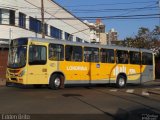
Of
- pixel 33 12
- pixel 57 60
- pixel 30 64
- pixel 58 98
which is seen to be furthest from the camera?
pixel 33 12

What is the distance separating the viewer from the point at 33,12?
159 ft

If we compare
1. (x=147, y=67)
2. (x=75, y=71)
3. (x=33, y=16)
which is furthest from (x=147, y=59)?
(x=33, y=16)

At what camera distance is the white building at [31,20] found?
1624 inches

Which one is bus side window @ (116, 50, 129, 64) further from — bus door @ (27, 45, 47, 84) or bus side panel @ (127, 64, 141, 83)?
bus door @ (27, 45, 47, 84)

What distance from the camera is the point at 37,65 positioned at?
2475 cm

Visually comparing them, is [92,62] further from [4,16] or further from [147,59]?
[4,16]

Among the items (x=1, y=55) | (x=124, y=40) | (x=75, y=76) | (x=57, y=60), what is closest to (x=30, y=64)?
(x=57, y=60)

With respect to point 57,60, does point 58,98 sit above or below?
below

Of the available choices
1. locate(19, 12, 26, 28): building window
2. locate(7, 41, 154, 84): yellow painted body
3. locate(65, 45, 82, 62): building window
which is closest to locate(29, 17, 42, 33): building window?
locate(19, 12, 26, 28): building window

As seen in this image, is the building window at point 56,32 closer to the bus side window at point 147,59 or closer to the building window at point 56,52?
the bus side window at point 147,59

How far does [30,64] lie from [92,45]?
5649mm

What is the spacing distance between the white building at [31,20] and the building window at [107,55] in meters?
14.2

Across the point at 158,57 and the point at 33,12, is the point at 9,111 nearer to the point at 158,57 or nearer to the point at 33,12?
the point at 33,12

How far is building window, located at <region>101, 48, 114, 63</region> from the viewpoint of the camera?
2947 centimetres
